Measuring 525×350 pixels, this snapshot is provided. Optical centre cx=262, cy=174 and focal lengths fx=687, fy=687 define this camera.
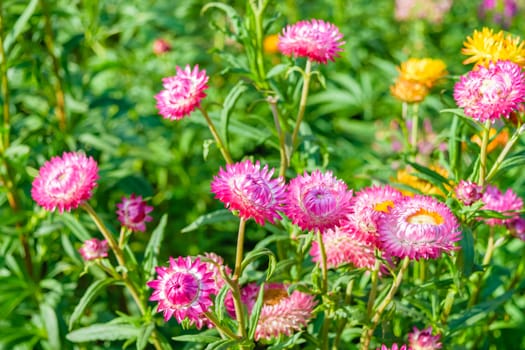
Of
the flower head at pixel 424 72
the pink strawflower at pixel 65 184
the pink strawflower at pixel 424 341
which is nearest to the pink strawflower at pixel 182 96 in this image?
the pink strawflower at pixel 65 184

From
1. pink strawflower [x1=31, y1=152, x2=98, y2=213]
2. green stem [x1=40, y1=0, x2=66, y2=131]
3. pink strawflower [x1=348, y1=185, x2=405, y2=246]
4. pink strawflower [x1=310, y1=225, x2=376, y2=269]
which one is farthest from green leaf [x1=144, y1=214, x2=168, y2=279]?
green stem [x1=40, y1=0, x2=66, y2=131]

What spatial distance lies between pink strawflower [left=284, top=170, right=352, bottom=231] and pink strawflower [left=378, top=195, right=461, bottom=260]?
0.34 feet

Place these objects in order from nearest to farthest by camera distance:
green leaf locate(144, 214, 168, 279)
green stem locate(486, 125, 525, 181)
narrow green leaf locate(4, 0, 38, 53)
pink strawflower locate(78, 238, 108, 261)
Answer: green stem locate(486, 125, 525, 181) < pink strawflower locate(78, 238, 108, 261) < green leaf locate(144, 214, 168, 279) < narrow green leaf locate(4, 0, 38, 53)

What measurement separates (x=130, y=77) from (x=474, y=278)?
2565 millimetres

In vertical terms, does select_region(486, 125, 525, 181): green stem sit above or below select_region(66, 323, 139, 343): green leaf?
above

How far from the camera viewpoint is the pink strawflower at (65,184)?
1.77 m

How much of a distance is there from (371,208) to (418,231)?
0.19 metres

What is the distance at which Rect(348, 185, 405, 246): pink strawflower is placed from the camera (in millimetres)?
1585

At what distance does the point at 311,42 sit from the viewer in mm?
1884

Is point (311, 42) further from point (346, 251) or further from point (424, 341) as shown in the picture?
point (424, 341)

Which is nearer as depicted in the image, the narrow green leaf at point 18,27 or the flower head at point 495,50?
the flower head at point 495,50

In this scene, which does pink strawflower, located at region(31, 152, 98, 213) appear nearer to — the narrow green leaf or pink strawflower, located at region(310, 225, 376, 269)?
pink strawflower, located at region(310, 225, 376, 269)

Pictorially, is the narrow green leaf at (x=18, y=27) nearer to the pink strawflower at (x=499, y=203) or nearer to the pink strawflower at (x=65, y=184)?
the pink strawflower at (x=65, y=184)

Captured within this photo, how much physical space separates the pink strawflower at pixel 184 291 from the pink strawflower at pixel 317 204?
24 centimetres
